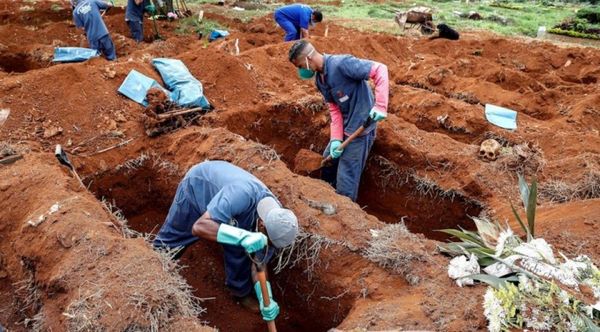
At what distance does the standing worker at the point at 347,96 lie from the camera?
4945mm

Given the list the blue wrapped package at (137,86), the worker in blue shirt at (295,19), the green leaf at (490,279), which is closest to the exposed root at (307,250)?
the green leaf at (490,279)

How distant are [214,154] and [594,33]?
13178 mm

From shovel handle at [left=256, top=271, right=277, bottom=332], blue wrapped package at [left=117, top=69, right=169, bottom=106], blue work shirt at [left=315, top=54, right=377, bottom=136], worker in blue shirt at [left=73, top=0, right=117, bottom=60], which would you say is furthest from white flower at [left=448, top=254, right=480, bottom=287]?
worker in blue shirt at [left=73, top=0, right=117, bottom=60]

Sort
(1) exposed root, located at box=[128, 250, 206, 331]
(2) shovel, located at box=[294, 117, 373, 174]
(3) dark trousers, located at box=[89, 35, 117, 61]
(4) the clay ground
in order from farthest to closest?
(3) dark trousers, located at box=[89, 35, 117, 61] < (2) shovel, located at box=[294, 117, 373, 174] < (4) the clay ground < (1) exposed root, located at box=[128, 250, 206, 331]

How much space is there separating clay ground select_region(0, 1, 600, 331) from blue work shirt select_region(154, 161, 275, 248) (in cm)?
40

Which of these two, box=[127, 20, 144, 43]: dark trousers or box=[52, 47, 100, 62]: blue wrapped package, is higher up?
box=[52, 47, 100, 62]: blue wrapped package

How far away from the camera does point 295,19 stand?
9609mm

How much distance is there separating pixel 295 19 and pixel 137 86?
4.14m

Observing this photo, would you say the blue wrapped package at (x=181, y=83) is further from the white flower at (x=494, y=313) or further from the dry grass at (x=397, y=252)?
the white flower at (x=494, y=313)

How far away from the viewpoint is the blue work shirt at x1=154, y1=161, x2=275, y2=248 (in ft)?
12.1

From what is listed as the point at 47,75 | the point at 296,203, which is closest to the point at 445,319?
the point at 296,203

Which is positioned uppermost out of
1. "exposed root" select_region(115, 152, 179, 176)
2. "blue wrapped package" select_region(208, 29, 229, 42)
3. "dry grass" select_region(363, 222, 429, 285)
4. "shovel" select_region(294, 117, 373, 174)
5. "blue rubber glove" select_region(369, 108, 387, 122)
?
"blue rubber glove" select_region(369, 108, 387, 122)

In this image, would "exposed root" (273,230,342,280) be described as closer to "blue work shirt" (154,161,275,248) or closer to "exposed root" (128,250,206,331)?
"blue work shirt" (154,161,275,248)

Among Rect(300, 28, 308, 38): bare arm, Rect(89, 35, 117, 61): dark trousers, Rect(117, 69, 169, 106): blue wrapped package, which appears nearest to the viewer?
Rect(117, 69, 169, 106): blue wrapped package
